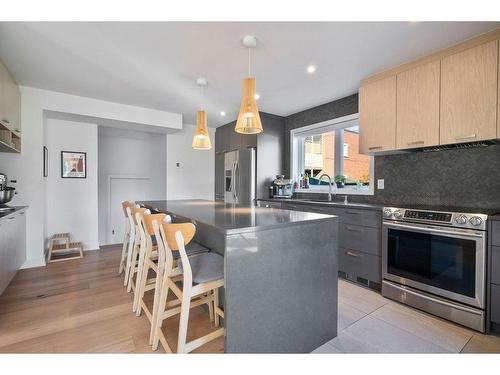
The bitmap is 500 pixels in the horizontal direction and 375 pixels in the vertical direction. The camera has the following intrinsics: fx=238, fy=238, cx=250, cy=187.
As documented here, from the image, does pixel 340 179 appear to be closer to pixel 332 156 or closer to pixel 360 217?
pixel 332 156

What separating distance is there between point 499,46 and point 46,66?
4.20 metres

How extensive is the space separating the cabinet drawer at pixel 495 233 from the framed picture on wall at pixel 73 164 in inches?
198

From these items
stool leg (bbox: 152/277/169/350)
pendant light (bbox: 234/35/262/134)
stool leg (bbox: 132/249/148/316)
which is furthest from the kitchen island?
pendant light (bbox: 234/35/262/134)

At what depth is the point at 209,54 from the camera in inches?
88.4

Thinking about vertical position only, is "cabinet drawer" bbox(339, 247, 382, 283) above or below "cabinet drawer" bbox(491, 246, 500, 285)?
below

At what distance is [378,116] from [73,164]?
4458mm

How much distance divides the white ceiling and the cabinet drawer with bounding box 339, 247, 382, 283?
2019mm

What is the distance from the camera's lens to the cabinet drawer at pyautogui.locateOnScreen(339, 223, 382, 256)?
247 cm

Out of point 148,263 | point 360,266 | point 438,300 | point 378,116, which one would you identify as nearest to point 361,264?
point 360,266

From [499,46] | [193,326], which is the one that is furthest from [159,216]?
[499,46]

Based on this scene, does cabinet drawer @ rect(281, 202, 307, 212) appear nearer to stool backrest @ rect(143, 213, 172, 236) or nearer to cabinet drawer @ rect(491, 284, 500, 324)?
cabinet drawer @ rect(491, 284, 500, 324)

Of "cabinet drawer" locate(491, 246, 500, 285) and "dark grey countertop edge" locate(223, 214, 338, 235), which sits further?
"cabinet drawer" locate(491, 246, 500, 285)
